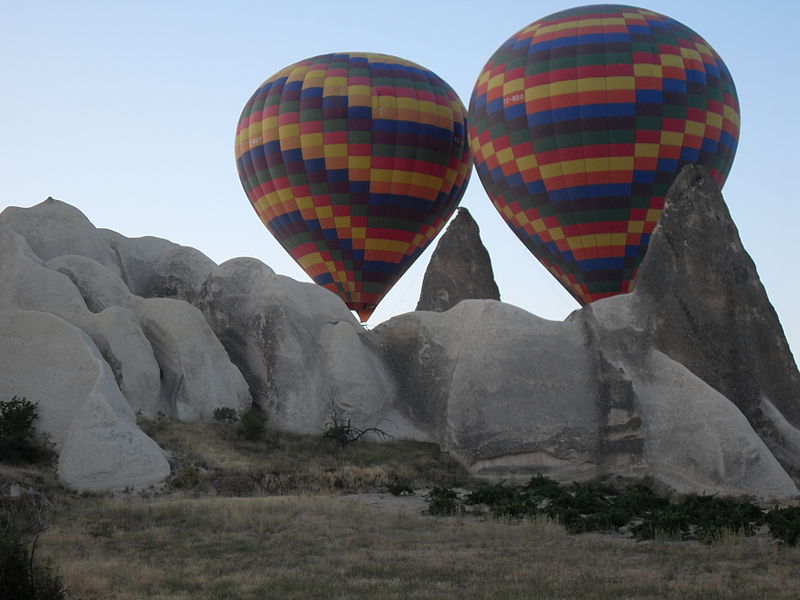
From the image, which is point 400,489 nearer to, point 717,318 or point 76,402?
point 76,402

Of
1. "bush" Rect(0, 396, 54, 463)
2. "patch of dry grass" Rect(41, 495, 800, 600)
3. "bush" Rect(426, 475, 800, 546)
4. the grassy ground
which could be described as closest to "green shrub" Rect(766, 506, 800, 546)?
"bush" Rect(426, 475, 800, 546)

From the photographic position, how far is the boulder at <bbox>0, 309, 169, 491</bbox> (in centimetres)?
2098

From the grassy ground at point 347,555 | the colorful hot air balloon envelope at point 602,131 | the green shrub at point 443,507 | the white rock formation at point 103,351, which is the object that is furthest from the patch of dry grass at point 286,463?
the colorful hot air balloon envelope at point 602,131

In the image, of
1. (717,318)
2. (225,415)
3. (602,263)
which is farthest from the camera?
(602,263)

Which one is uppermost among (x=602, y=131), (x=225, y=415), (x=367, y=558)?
(x=602, y=131)

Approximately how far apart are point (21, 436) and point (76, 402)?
177 cm

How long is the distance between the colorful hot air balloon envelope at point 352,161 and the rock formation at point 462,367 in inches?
397

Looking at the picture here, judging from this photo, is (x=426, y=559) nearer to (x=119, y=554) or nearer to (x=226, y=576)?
(x=226, y=576)

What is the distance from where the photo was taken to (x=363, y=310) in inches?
1708

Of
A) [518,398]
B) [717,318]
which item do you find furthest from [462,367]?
[717,318]

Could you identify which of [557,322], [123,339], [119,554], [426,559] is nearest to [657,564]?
[426,559]

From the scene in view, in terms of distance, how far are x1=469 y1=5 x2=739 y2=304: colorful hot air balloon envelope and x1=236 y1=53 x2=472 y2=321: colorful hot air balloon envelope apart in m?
5.06

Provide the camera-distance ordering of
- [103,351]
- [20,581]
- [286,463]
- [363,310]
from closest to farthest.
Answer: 1. [20,581]
2. [286,463]
3. [103,351]
4. [363,310]

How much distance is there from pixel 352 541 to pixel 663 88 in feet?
77.2
